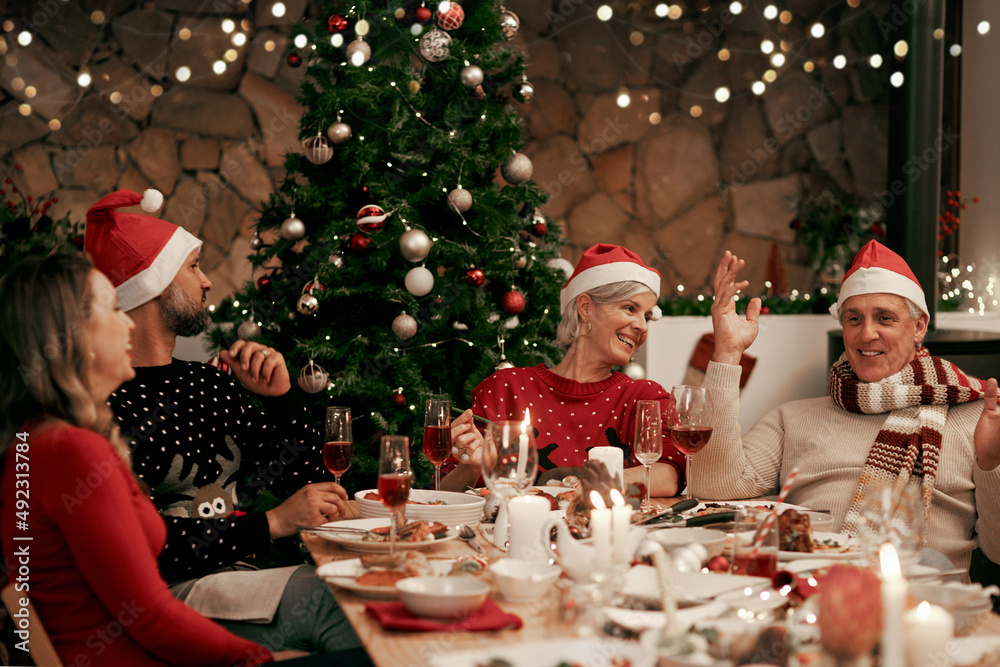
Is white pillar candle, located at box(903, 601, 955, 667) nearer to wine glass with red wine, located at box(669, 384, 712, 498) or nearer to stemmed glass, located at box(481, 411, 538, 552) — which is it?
stemmed glass, located at box(481, 411, 538, 552)

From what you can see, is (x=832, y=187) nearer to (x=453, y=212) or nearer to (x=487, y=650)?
(x=453, y=212)

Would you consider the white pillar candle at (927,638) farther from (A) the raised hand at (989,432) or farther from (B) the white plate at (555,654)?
(A) the raised hand at (989,432)

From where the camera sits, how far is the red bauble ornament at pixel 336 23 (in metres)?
3.01

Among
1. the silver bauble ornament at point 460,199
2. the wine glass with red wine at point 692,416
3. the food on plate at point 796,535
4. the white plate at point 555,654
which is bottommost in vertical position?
the white plate at point 555,654

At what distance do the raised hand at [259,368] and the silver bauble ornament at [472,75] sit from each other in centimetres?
131

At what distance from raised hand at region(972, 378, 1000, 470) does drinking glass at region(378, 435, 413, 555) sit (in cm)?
118

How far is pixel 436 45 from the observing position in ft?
9.72

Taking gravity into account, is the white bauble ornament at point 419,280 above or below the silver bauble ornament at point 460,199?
below

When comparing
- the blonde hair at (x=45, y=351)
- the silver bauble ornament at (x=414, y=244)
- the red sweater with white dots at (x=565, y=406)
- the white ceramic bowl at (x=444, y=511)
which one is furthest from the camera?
the silver bauble ornament at (x=414, y=244)

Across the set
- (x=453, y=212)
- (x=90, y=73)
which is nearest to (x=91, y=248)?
(x=453, y=212)

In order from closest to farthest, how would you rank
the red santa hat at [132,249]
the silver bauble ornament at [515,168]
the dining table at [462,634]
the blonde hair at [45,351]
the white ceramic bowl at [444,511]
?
the dining table at [462,634] < the blonde hair at [45,351] < the white ceramic bowl at [444,511] < the red santa hat at [132,249] < the silver bauble ornament at [515,168]

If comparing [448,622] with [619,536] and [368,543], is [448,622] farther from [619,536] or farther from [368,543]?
[368,543]

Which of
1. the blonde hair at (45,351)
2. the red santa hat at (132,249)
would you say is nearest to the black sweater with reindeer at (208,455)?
the red santa hat at (132,249)

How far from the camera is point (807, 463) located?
2.15 m
